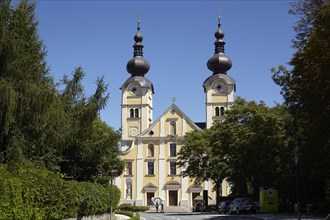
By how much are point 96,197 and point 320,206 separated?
16.9m

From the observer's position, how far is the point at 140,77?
94312 mm

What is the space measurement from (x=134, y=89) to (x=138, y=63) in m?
4.72

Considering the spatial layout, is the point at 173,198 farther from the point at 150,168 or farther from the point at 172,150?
the point at 172,150

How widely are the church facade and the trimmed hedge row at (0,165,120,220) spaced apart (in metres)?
59.3

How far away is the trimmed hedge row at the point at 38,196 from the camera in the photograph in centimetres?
1928

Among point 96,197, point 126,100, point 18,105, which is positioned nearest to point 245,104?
point 96,197

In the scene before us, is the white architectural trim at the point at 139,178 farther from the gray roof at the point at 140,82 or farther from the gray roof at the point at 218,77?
the gray roof at the point at 218,77

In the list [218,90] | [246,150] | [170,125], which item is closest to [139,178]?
[170,125]

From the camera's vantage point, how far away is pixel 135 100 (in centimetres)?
9369

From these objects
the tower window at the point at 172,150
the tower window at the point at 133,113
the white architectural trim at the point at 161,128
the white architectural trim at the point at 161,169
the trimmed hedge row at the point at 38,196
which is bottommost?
the trimmed hedge row at the point at 38,196

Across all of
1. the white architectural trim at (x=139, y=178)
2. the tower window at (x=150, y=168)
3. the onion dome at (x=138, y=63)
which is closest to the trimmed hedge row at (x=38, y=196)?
the white architectural trim at (x=139, y=178)

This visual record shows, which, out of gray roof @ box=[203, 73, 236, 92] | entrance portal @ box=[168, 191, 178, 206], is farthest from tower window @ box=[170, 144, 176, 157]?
gray roof @ box=[203, 73, 236, 92]

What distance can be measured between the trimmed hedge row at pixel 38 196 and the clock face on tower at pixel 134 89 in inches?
2619

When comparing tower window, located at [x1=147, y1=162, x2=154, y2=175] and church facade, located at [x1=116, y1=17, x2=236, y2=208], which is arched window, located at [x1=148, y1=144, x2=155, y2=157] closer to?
church facade, located at [x1=116, y1=17, x2=236, y2=208]
